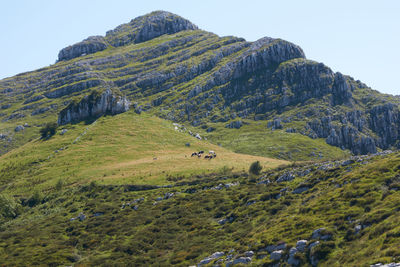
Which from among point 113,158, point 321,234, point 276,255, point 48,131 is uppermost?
point 48,131

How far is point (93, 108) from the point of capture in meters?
186

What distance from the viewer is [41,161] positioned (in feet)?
436

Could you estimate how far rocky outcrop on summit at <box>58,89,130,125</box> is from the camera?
18362 cm

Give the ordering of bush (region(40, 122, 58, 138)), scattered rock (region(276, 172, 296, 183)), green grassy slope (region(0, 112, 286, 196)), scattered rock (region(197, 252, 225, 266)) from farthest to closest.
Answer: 1. bush (region(40, 122, 58, 138))
2. green grassy slope (region(0, 112, 286, 196))
3. scattered rock (region(276, 172, 296, 183))
4. scattered rock (region(197, 252, 225, 266))

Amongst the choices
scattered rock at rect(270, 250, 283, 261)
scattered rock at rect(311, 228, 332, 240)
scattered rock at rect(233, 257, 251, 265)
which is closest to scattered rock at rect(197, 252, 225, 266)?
scattered rock at rect(233, 257, 251, 265)

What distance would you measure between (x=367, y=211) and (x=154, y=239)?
120 feet

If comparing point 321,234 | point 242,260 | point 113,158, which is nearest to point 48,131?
point 113,158

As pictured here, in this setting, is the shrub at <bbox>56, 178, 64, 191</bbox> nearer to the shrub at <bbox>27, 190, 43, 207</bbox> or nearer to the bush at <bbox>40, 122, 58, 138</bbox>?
the shrub at <bbox>27, 190, 43, 207</bbox>

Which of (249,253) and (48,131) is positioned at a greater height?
(48,131)

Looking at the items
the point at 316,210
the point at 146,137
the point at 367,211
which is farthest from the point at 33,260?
the point at 146,137

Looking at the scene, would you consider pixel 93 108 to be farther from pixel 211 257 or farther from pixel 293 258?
pixel 293 258

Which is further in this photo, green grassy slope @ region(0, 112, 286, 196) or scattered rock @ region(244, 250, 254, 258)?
green grassy slope @ region(0, 112, 286, 196)

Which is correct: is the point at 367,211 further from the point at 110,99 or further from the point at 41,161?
the point at 110,99

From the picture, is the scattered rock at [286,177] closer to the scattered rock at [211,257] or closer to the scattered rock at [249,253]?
the scattered rock at [211,257]
